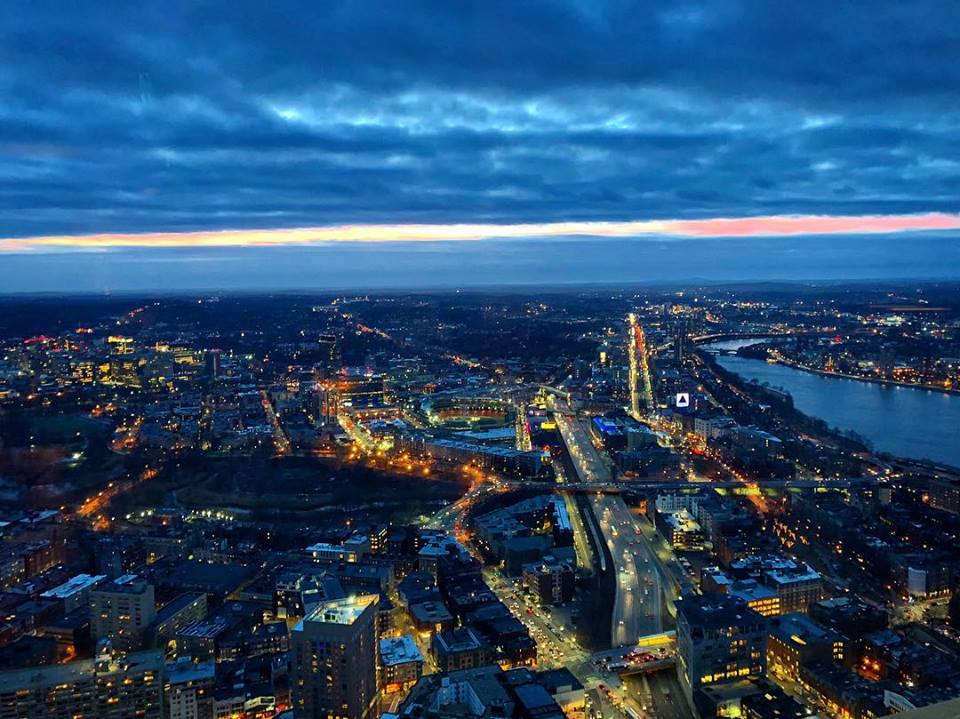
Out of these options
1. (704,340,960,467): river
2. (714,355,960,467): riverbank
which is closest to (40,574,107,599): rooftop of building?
(714,355,960,467): riverbank

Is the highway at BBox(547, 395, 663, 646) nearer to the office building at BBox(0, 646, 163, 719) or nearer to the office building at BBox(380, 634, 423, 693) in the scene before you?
the office building at BBox(380, 634, 423, 693)

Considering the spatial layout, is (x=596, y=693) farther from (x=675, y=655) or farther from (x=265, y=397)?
(x=265, y=397)

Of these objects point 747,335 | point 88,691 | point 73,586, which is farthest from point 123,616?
point 747,335

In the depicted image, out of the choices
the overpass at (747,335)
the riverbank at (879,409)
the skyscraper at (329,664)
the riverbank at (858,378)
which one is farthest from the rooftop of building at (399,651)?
the overpass at (747,335)

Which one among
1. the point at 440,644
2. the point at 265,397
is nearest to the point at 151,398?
the point at 265,397

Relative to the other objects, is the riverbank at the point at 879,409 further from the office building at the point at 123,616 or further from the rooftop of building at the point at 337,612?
the office building at the point at 123,616

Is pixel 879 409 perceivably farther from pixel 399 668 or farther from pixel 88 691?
pixel 88 691
